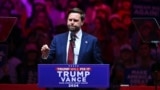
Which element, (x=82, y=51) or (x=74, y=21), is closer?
→ (x=74, y=21)

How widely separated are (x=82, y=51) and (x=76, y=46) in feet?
0.25

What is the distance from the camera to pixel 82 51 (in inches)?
186

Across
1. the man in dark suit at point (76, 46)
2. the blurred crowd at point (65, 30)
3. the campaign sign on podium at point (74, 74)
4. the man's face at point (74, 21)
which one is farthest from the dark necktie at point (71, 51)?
the blurred crowd at point (65, 30)

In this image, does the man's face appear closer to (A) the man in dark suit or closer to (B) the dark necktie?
(A) the man in dark suit

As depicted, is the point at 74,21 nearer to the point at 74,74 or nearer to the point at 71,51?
the point at 71,51

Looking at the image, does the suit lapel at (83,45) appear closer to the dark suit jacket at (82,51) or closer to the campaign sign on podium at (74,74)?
the dark suit jacket at (82,51)

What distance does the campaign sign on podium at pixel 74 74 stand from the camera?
4.39 metres

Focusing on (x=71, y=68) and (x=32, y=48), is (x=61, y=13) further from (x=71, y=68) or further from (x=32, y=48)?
(x=71, y=68)

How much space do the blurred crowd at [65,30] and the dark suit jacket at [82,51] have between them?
2.16 metres

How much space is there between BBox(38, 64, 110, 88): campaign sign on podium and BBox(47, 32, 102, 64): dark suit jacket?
0.25 metres

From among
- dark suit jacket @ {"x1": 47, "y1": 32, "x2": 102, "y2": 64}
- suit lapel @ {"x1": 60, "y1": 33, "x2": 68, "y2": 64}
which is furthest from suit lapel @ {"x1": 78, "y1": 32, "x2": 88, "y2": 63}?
suit lapel @ {"x1": 60, "y1": 33, "x2": 68, "y2": 64}

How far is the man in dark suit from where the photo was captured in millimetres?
4621

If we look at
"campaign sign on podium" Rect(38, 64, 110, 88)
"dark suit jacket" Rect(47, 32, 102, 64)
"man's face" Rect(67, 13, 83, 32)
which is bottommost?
"campaign sign on podium" Rect(38, 64, 110, 88)

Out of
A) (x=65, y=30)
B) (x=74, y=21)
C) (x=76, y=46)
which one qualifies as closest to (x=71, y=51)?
(x=76, y=46)
